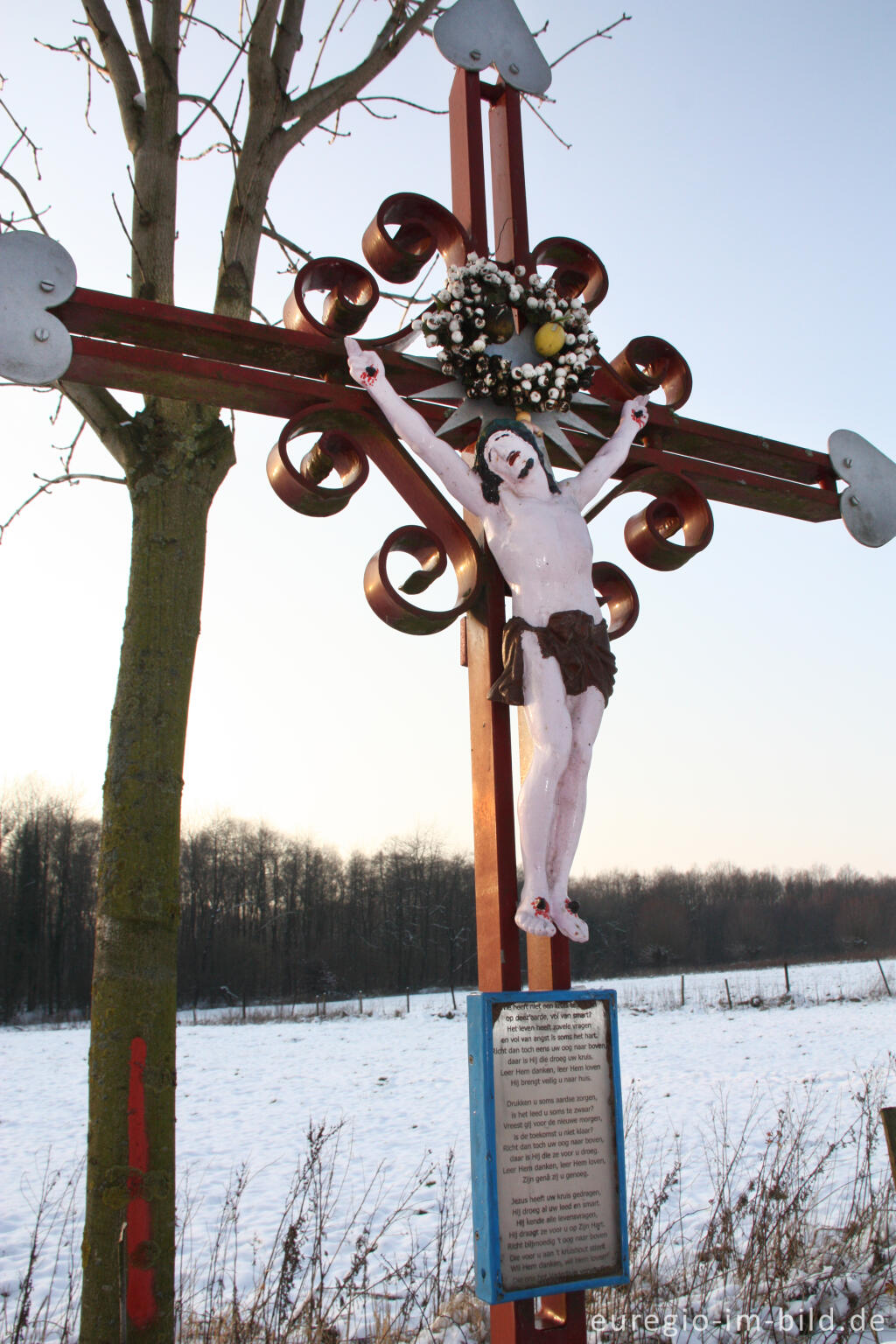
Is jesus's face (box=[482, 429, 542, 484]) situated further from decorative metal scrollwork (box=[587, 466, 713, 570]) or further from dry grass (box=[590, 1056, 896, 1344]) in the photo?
dry grass (box=[590, 1056, 896, 1344])

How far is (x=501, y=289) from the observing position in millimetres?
3033

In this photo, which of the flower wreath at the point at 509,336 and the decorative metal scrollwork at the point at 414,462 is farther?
the flower wreath at the point at 509,336

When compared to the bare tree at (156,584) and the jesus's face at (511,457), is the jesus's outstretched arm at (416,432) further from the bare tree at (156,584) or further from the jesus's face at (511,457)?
the bare tree at (156,584)

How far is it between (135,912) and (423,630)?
4.29 ft

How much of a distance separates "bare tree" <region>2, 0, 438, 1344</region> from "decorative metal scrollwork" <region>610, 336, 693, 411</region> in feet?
4.88

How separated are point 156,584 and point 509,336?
4.79 ft

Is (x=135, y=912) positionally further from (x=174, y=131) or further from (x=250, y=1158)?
(x=250, y=1158)

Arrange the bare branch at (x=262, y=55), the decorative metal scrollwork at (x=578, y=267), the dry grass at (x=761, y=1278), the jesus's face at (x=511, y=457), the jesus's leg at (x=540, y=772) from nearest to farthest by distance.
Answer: the jesus's leg at (x=540, y=772)
the jesus's face at (x=511, y=457)
the decorative metal scrollwork at (x=578, y=267)
the dry grass at (x=761, y=1278)
the bare branch at (x=262, y=55)

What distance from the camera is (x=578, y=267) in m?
3.40

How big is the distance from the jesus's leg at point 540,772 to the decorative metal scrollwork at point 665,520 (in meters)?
0.78

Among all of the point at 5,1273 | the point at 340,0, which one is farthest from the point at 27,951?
the point at 340,0

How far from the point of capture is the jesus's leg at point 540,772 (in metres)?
2.55

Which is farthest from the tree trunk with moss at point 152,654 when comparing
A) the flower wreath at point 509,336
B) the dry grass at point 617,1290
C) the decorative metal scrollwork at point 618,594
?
the decorative metal scrollwork at point 618,594

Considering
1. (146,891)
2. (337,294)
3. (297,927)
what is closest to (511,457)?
(337,294)
